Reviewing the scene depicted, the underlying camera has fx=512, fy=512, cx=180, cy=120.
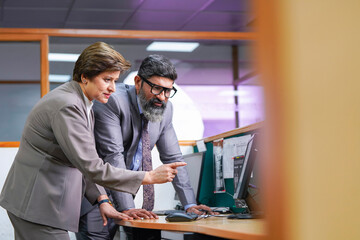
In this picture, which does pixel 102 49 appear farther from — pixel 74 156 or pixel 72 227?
pixel 72 227

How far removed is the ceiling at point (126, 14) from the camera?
21.7 feet

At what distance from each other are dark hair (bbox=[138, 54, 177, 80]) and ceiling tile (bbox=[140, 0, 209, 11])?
14.4 feet

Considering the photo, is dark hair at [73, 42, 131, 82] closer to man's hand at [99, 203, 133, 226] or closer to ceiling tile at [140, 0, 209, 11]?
man's hand at [99, 203, 133, 226]

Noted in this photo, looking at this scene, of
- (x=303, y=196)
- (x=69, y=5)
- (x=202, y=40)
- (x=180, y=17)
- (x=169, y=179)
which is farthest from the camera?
(x=180, y=17)

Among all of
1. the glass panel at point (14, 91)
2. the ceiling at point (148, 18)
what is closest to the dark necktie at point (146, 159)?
the ceiling at point (148, 18)

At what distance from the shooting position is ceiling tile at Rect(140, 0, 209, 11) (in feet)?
21.9

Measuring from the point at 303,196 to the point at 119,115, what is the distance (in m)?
1.89

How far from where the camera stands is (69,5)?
21.7 ft

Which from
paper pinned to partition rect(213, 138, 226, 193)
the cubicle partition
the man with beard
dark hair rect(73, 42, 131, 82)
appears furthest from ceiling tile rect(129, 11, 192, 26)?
dark hair rect(73, 42, 131, 82)

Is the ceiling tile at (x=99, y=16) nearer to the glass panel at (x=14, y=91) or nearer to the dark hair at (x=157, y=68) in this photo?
the glass panel at (x=14, y=91)

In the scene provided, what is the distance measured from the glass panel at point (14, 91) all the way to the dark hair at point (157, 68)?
4.94 m

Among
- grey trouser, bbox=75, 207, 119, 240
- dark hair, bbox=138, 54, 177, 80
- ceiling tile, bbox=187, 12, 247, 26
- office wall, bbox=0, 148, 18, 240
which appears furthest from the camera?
ceiling tile, bbox=187, 12, 247, 26

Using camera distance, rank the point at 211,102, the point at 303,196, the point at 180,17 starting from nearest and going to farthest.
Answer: the point at 303,196, the point at 180,17, the point at 211,102

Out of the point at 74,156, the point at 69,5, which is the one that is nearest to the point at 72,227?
the point at 74,156
